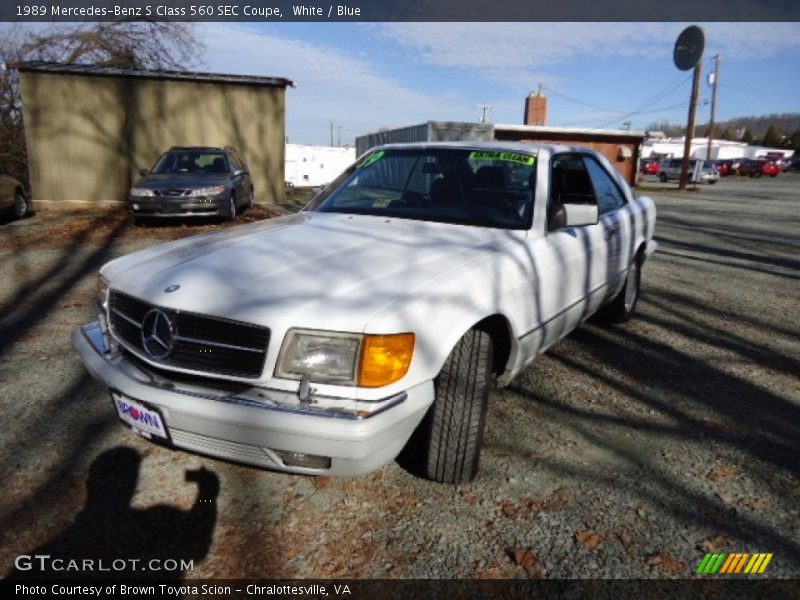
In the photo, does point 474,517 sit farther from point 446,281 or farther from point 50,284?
point 50,284

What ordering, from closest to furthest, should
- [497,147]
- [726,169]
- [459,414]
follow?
1. [459,414]
2. [497,147]
3. [726,169]

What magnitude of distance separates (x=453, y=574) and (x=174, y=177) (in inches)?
372

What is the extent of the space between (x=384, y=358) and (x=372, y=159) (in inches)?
93.6

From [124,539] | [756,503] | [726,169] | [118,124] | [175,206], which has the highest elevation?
[726,169]

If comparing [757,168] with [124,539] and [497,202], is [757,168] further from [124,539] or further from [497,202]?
[124,539]

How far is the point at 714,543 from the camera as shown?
2.22 metres

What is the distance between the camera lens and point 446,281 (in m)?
2.35

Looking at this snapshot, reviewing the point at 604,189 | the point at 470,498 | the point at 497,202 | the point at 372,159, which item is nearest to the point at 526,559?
the point at 470,498

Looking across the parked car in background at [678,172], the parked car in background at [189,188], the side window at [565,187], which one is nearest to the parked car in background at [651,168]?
the parked car in background at [678,172]

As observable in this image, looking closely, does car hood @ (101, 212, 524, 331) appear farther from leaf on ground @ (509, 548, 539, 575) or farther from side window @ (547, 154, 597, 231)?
leaf on ground @ (509, 548, 539, 575)

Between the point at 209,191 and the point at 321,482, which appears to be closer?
the point at 321,482

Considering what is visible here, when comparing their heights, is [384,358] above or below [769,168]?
below

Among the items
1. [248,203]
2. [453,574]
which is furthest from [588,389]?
[248,203]

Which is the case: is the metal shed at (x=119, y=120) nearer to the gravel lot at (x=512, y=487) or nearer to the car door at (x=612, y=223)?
the gravel lot at (x=512, y=487)
